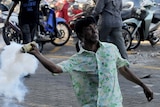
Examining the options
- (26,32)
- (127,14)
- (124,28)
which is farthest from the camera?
(127,14)

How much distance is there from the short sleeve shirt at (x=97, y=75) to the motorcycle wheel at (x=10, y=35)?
7293 millimetres

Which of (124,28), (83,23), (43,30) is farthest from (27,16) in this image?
(83,23)

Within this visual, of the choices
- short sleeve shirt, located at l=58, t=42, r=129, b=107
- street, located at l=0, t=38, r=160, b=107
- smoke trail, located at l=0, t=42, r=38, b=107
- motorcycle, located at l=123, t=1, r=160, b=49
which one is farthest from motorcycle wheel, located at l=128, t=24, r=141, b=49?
short sleeve shirt, located at l=58, t=42, r=129, b=107

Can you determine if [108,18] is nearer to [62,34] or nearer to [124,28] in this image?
[124,28]

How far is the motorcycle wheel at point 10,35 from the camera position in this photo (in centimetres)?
1069

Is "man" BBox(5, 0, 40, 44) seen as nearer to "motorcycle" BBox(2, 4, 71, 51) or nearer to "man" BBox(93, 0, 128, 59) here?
"man" BBox(93, 0, 128, 59)

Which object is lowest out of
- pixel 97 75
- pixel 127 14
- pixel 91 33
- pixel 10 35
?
pixel 127 14

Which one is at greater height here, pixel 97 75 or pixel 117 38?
pixel 97 75

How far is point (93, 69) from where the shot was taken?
3438 millimetres

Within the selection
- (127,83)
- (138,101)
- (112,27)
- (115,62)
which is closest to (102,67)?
(115,62)

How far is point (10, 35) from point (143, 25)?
126 inches

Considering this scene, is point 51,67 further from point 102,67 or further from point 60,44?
point 60,44

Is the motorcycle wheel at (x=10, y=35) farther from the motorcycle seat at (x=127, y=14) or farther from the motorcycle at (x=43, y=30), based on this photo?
the motorcycle seat at (x=127, y=14)

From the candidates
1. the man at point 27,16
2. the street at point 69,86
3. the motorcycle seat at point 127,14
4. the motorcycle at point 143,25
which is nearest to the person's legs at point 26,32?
the man at point 27,16
